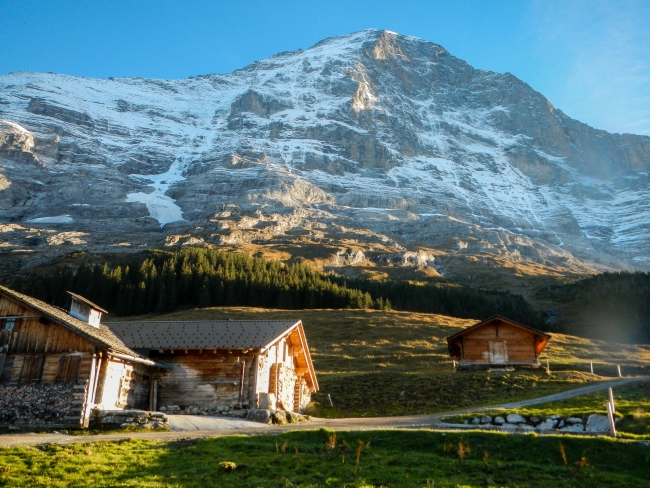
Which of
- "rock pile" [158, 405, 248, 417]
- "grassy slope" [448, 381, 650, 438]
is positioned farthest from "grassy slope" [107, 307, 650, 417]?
"rock pile" [158, 405, 248, 417]

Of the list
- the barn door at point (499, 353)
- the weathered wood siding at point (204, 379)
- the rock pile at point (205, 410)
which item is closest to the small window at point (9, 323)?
the weathered wood siding at point (204, 379)

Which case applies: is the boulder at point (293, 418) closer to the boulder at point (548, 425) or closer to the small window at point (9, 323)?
the boulder at point (548, 425)

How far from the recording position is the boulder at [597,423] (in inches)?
824

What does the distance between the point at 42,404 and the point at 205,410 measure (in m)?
7.84

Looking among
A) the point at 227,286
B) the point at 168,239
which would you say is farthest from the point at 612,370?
the point at 168,239

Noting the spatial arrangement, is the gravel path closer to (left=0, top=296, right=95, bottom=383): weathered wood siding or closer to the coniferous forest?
(left=0, top=296, right=95, bottom=383): weathered wood siding

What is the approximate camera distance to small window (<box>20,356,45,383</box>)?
2483 cm

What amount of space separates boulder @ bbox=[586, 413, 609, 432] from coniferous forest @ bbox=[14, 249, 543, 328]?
87.2 meters

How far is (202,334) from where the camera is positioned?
3145 centimetres

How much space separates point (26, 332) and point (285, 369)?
14427 millimetres

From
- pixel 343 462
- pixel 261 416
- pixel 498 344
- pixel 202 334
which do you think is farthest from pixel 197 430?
pixel 498 344

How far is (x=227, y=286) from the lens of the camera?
116 meters

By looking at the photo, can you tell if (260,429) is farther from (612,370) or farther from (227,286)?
(227,286)

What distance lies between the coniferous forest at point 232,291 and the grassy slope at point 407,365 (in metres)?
13.9
